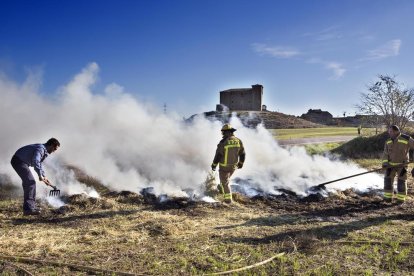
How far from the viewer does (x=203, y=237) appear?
695 cm

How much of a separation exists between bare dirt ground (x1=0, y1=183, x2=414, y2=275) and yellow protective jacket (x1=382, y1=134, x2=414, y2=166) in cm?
119

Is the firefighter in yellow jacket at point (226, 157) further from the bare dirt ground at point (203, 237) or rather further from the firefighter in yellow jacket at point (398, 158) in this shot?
the firefighter in yellow jacket at point (398, 158)

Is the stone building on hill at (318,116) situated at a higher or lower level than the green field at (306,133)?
higher


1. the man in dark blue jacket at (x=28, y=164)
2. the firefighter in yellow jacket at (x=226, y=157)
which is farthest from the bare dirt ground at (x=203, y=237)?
the firefighter in yellow jacket at (x=226, y=157)

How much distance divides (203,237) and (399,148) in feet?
19.9

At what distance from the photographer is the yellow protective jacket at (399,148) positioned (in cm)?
974

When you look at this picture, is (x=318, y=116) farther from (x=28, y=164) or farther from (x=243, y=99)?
(x=28, y=164)

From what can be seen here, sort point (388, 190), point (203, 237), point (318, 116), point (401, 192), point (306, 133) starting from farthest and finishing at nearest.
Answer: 1. point (318, 116)
2. point (306, 133)
3. point (388, 190)
4. point (401, 192)
5. point (203, 237)

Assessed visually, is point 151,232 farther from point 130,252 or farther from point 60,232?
point 60,232

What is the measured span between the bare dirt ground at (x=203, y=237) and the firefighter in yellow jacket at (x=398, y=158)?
395mm

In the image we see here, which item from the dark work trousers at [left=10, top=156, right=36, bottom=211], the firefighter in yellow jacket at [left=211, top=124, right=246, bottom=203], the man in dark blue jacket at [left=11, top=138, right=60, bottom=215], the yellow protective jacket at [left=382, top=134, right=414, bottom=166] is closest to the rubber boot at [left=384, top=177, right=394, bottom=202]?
the yellow protective jacket at [left=382, top=134, right=414, bottom=166]

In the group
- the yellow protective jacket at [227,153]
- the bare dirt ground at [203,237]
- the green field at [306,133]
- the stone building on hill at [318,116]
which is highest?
the stone building on hill at [318,116]

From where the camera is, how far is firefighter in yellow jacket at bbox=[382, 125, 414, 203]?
9789 mm

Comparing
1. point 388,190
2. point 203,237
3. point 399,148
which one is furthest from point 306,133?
point 203,237
